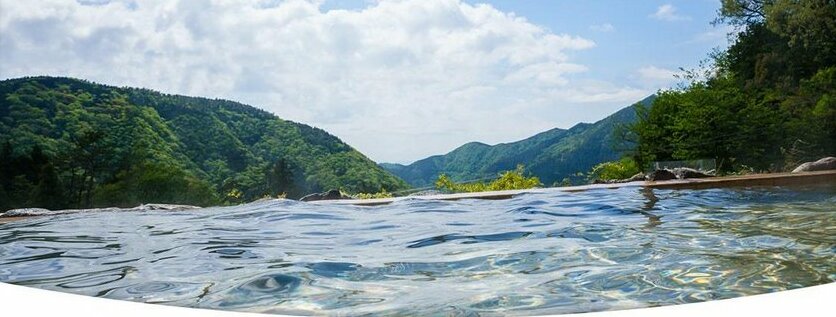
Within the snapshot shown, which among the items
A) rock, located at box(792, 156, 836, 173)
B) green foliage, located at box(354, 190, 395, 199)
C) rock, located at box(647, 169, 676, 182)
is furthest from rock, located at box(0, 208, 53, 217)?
rock, located at box(792, 156, 836, 173)

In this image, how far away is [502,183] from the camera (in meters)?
5.16

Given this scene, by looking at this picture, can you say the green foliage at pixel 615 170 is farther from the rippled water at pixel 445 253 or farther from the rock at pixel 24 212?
the rock at pixel 24 212

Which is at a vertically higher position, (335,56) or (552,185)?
(335,56)

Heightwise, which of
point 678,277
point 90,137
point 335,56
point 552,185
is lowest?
point 678,277

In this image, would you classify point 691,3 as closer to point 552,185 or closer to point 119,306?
point 552,185

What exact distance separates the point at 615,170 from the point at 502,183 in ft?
2.40

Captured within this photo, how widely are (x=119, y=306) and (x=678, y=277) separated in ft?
4.92

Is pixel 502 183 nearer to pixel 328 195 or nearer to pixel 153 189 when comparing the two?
pixel 328 195

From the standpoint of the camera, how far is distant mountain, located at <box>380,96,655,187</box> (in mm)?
4377

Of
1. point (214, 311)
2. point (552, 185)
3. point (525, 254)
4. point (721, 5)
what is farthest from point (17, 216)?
point (721, 5)

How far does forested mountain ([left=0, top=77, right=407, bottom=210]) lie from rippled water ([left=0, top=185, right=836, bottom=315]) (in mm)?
143

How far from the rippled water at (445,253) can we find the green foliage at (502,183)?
674 mm

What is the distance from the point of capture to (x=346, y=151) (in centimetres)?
424

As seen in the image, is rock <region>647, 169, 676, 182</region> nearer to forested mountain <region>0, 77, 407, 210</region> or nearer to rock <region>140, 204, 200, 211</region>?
forested mountain <region>0, 77, 407, 210</region>
